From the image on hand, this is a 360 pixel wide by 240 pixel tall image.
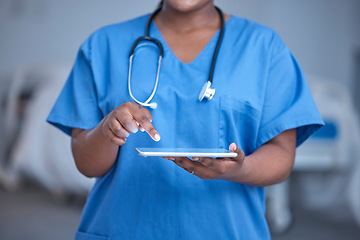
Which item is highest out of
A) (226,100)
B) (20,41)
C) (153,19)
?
(153,19)

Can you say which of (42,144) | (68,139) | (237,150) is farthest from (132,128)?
(42,144)

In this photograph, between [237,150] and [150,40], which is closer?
[237,150]

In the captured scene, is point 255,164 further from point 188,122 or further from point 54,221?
point 54,221

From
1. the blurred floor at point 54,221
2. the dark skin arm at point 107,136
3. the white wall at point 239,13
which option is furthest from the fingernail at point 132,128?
the white wall at point 239,13

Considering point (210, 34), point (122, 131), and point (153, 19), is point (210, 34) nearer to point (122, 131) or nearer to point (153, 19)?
point (153, 19)

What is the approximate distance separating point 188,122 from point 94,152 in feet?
0.61

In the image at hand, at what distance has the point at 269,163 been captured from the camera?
2.68ft

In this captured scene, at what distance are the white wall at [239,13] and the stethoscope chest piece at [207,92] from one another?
122 inches

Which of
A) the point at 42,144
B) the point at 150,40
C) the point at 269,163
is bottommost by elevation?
the point at 42,144

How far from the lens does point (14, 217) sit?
7.75 feet

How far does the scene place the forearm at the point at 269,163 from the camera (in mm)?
763

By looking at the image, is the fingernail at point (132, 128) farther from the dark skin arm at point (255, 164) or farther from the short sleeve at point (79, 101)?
the short sleeve at point (79, 101)

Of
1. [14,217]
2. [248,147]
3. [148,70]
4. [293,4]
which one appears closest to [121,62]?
[148,70]

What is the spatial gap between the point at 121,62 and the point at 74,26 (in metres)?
3.13
